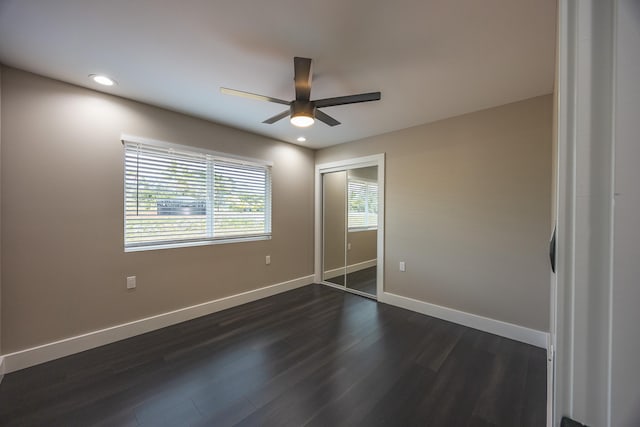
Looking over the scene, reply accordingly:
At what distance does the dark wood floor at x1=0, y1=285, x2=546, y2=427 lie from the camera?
1613mm

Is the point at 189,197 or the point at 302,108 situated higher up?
the point at 302,108

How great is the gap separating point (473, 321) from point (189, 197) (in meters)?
3.65

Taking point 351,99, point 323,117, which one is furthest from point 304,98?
point 351,99

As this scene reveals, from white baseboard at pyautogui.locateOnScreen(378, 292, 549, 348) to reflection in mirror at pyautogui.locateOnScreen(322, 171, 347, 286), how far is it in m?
1.10

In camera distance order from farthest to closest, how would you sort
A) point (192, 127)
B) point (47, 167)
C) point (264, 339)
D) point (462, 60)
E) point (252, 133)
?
point (252, 133), point (192, 127), point (264, 339), point (47, 167), point (462, 60)

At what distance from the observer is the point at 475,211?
9.20ft

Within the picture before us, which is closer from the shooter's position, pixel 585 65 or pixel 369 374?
pixel 585 65

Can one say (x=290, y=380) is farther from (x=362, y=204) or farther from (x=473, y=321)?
(x=362, y=204)

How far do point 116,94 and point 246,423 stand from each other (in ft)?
10.2

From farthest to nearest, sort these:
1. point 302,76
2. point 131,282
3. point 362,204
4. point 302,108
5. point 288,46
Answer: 1. point 362,204
2. point 131,282
3. point 302,108
4. point 302,76
5. point 288,46

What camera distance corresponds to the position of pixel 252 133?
11.8ft

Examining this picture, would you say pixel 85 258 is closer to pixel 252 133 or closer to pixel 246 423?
pixel 246 423

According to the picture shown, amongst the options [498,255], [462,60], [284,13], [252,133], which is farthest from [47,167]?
[498,255]

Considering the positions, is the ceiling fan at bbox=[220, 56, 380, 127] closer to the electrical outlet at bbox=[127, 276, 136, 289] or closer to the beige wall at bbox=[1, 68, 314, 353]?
the beige wall at bbox=[1, 68, 314, 353]
